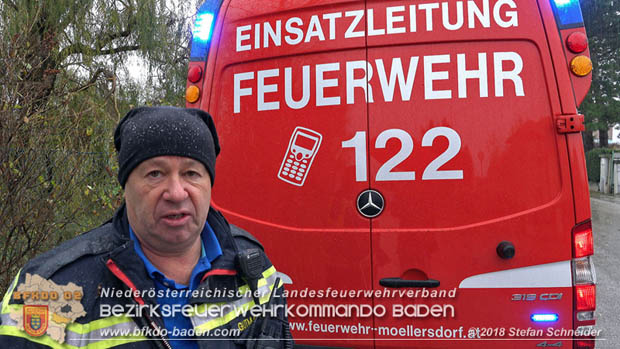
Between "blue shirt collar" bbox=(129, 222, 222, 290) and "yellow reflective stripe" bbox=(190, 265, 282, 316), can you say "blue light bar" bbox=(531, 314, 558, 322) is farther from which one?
"blue shirt collar" bbox=(129, 222, 222, 290)

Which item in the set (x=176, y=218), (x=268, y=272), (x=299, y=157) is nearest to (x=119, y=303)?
(x=176, y=218)

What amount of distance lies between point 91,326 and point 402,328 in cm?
144

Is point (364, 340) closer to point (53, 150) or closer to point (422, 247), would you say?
point (422, 247)

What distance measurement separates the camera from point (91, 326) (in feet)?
4.02

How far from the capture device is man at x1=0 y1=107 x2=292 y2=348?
3.97 ft

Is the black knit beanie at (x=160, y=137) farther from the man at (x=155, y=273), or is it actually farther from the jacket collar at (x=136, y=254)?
the jacket collar at (x=136, y=254)

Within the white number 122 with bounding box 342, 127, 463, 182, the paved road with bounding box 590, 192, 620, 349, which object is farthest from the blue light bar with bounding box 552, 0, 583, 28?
the paved road with bounding box 590, 192, 620, 349

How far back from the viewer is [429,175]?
2.12 metres

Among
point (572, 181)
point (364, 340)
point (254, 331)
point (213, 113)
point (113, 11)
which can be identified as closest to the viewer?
point (254, 331)

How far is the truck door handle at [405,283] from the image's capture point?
214 cm

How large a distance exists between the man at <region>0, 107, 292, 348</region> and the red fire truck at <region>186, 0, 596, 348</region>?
0.71m

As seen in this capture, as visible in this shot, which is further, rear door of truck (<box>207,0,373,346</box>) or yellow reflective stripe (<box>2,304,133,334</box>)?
rear door of truck (<box>207,0,373,346</box>)

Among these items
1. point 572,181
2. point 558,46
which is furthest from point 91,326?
point 558,46

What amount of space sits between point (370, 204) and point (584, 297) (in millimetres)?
1059
